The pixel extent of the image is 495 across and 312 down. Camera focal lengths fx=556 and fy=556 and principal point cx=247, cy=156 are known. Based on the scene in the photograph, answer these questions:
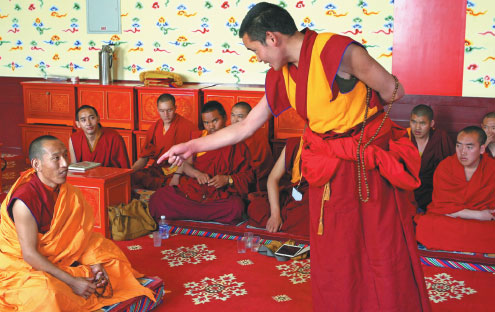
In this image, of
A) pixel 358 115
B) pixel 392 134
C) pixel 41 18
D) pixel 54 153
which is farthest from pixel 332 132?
pixel 41 18

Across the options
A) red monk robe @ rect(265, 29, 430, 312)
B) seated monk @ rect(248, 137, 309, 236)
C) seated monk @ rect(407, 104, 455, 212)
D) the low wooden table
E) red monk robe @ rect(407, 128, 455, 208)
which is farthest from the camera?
seated monk @ rect(407, 104, 455, 212)

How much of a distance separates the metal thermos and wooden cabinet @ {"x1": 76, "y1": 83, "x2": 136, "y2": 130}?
0.56 ft

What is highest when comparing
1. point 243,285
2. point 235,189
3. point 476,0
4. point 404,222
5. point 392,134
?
point 476,0

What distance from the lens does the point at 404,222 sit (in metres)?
2.52

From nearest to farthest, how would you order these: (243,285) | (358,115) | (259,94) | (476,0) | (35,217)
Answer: (358,115) → (35,217) → (243,285) → (476,0) → (259,94)

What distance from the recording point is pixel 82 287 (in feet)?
11.0

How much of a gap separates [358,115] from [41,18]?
7.37 meters

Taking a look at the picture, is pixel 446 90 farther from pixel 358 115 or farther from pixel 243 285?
pixel 358 115

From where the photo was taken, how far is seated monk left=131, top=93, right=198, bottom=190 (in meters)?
6.59

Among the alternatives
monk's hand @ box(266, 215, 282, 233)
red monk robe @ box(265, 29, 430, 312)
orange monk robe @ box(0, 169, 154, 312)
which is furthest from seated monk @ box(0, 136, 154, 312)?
monk's hand @ box(266, 215, 282, 233)

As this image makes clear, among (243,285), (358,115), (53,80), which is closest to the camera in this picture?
(358,115)

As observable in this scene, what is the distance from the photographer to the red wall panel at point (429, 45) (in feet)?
21.2

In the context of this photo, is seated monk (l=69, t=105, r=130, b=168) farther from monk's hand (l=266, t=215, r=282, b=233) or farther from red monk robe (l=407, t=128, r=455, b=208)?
red monk robe (l=407, t=128, r=455, b=208)

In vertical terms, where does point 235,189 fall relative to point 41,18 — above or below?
below
